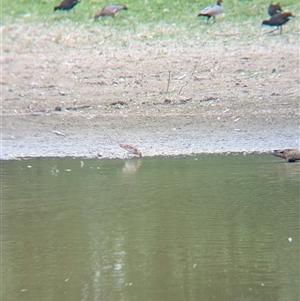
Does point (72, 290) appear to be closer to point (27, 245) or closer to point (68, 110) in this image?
point (27, 245)

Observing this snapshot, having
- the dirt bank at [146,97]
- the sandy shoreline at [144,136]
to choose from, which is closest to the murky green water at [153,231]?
the sandy shoreline at [144,136]

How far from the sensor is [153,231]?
5.14 metres

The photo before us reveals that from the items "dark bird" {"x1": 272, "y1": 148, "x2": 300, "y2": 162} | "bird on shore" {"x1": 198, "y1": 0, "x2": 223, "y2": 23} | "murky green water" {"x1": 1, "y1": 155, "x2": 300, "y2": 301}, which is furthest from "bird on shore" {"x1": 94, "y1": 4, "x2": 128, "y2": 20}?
"dark bird" {"x1": 272, "y1": 148, "x2": 300, "y2": 162}

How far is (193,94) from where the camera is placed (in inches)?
381

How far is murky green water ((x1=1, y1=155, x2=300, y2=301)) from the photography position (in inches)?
165

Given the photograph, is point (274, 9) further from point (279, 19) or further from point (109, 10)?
point (109, 10)

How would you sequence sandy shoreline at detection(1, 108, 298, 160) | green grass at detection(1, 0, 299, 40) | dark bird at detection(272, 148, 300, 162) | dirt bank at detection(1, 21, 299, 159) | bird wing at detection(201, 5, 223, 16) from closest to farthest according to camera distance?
dark bird at detection(272, 148, 300, 162)
sandy shoreline at detection(1, 108, 298, 160)
dirt bank at detection(1, 21, 299, 159)
green grass at detection(1, 0, 299, 40)
bird wing at detection(201, 5, 223, 16)

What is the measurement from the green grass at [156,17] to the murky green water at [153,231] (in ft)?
13.7

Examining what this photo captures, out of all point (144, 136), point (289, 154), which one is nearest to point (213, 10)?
point (144, 136)

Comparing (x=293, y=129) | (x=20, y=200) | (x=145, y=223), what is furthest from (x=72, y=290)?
(x=293, y=129)

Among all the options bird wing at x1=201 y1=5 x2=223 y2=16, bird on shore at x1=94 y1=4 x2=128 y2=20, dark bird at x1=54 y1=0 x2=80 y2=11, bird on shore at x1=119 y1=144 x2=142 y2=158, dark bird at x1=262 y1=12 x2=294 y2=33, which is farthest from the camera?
dark bird at x1=54 y1=0 x2=80 y2=11

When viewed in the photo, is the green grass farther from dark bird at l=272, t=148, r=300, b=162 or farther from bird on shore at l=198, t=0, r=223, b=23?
dark bird at l=272, t=148, r=300, b=162

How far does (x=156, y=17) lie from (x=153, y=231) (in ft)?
22.3

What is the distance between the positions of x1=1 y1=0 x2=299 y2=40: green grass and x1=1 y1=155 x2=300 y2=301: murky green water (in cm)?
419
